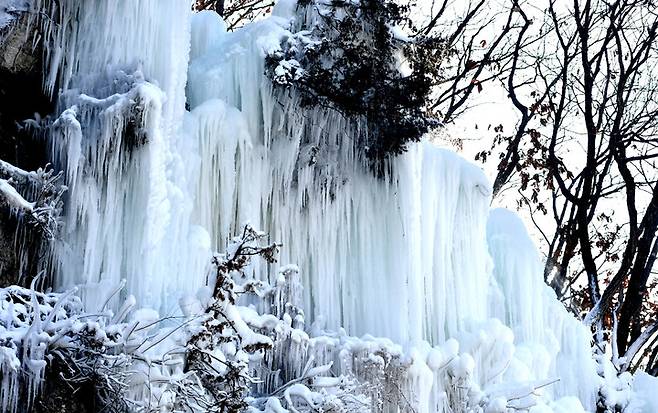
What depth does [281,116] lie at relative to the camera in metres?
6.44

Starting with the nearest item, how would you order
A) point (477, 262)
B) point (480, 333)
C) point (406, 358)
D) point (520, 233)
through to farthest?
point (406, 358)
point (480, 333)
point (477, 262)
point (520, 233)

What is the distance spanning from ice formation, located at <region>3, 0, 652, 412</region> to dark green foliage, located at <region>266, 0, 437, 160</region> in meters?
0.14

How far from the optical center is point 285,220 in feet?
21.1

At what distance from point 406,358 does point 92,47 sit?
3.16 meters

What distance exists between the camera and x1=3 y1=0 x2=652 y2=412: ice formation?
5391 mm

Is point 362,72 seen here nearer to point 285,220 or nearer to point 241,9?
point 285,220

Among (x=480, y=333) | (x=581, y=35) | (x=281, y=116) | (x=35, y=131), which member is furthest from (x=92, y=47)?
(x=581, y=35)

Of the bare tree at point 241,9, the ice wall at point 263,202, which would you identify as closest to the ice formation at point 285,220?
the ice wall at point 263,202

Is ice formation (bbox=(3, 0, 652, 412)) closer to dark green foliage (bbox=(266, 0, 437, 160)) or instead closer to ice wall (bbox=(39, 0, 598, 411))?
ice wall (bbox=(39, 0, 598, 411))

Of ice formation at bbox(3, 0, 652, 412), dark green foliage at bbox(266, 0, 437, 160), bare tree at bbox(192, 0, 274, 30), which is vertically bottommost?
ice formation at bbox(3, 0, 652, 412)

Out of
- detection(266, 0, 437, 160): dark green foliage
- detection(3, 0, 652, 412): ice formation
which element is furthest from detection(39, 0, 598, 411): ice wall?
detection(266, 0, 437, 160): dark green foliage

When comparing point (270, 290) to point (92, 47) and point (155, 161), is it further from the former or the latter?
point (92, 47)

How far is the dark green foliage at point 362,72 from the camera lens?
21.3ft

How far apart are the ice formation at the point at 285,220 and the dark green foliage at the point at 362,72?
140 mm
